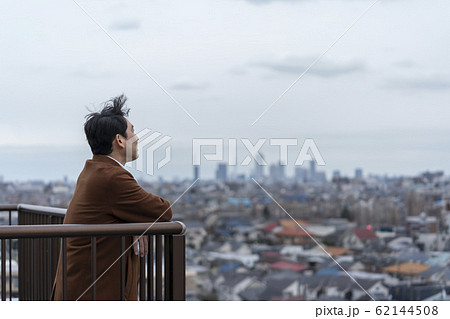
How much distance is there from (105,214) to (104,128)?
306mm

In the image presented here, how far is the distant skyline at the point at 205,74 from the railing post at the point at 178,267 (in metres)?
2.89

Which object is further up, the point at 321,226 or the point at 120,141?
the point at 120,141

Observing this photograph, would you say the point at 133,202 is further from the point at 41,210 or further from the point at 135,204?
the point at 41,210

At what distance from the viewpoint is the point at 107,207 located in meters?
1.70

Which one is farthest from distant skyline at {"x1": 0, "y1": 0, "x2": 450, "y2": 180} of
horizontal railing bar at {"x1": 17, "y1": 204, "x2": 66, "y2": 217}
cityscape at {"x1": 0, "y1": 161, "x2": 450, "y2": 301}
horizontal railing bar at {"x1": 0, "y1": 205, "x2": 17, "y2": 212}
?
horizontal railing bar at {"x1": 17, "y1": 204, "x2": 66, "y2": 217}

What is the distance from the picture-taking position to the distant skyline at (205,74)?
7.19m

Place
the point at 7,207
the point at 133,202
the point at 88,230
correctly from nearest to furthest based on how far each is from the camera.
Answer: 1. the point at 88,230
2. the point at 133,202
3. the point at 7,207

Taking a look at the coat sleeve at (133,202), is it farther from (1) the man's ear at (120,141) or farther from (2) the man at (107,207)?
(1) the man's ear at (120,141)

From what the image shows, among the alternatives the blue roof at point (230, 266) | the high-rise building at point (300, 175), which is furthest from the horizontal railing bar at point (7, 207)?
the high-rise building at point (300, 175)

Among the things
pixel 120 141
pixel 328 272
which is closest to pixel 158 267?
pixel 120 141

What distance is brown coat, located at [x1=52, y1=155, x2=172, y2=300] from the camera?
1.67 m

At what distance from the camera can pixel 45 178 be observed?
269 inches

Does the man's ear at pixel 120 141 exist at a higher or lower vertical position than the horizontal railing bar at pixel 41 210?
higher
